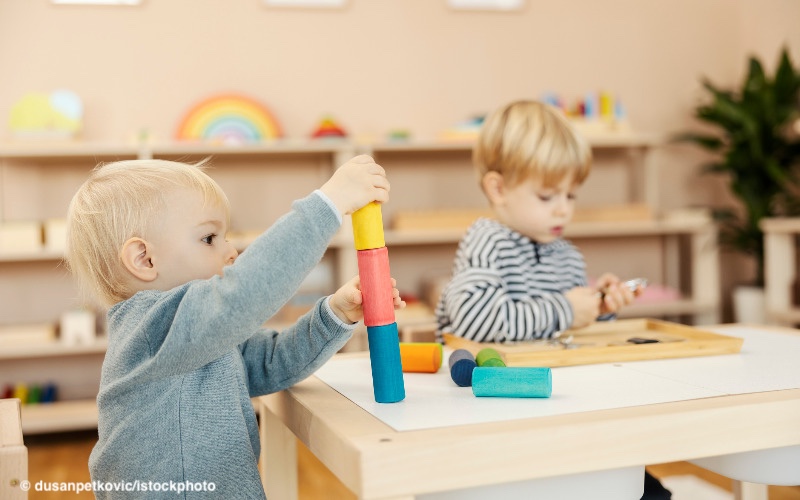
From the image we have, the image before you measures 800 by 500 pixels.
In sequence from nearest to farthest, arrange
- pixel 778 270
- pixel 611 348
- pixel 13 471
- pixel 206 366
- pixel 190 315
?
pixel 13 471, pixel 190 315, pixel 206 366, pixel 611 348, pixel 778 270

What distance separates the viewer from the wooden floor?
2.32 m

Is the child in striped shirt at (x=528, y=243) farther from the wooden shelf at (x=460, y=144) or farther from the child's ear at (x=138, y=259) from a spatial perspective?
the wooden shelf at (x=460, y=144)

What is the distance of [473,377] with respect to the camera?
91 cm

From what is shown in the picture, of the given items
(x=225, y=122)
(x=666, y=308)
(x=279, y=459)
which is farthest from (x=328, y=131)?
(x=279, y=459)

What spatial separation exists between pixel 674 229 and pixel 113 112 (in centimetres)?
241

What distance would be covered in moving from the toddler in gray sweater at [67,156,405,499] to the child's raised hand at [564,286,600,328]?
49 cm

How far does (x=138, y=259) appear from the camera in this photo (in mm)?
1026

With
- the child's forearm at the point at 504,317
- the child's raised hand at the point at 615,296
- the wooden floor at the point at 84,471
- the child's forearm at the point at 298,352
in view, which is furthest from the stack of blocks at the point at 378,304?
the wooden floor at the point at 84,471

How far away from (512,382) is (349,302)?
8.9 inches

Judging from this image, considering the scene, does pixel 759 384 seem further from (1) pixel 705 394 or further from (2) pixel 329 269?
(2) pixel 329 269

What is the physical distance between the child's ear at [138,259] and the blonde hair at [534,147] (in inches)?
31.0

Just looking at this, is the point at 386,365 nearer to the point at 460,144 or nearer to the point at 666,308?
the point at 460,144

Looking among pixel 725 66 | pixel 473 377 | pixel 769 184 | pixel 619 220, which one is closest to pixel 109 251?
pixel 473 377

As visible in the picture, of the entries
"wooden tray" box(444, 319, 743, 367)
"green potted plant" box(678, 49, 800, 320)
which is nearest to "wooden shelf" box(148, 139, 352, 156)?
"green potted plant" box(678, 49, 800, 320)
